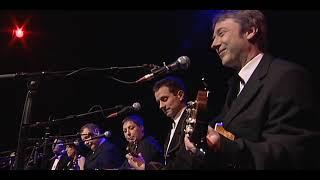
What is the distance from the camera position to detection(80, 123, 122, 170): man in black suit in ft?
11.0

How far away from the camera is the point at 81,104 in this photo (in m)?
3.47

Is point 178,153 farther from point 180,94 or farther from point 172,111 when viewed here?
point 180,94

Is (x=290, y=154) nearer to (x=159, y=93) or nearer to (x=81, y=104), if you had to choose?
(x=159, y=93)

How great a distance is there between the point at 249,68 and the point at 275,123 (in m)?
0.43

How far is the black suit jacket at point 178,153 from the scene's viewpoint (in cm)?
266

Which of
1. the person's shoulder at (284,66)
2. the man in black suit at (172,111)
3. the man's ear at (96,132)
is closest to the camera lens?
the person's shoulder at (284,66)

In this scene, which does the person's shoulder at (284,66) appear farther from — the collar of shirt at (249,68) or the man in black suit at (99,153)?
the man in black suit at (99,153)

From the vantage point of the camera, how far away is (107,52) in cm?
332

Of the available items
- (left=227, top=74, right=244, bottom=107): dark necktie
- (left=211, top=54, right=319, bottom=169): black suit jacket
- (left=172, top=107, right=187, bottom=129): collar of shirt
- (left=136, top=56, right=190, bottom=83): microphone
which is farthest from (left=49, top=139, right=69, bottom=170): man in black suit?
(left=211, top=54, right=319, bottom=169): black suit jacket

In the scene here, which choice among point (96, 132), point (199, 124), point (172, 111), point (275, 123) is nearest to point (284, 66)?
point (275, 123)

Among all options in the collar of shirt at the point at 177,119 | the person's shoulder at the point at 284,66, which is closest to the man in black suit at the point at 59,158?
the collar of shirt at the point at 177,119

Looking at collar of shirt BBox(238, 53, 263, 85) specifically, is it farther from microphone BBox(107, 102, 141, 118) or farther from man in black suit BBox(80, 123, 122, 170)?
man in black suit BBox(80, 123, 122, 170)

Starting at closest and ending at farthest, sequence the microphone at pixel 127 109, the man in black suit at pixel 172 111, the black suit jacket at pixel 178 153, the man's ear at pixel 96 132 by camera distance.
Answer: the black suit jacket at pixel 178 153
the man in black suit at pixel 172 111
the microphone at pixel 127 109
the man's ear at pixel 96 132

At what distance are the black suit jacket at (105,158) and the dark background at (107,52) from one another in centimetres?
10
